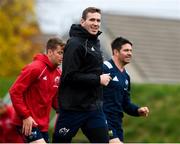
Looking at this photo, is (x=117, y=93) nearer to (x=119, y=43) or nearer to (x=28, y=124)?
(x=119, y=43)

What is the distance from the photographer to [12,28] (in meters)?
45.6

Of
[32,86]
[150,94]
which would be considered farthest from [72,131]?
[150,94]

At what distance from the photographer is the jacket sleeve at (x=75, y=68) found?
855cm

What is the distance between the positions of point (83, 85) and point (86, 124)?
18.8 inches

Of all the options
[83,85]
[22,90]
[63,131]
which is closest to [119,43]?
[22,90]

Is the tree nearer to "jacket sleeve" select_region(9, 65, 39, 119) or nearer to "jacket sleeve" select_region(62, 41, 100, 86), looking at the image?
"jacket sleeve" select_region(9, 65, 39, 119)

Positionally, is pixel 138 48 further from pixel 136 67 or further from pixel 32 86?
pixel 32 86

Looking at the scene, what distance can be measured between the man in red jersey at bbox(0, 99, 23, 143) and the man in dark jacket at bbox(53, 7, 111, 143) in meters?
3.74

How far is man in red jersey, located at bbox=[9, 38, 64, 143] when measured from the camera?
945cm

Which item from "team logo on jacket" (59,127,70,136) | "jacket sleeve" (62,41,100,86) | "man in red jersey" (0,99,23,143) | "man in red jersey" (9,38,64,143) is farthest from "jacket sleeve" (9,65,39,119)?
"man in red jersey" (0,99,23,143)

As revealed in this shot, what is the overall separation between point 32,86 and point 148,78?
2825cm

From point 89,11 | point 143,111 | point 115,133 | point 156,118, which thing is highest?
point 89,11

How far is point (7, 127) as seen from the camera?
1264 centimetres

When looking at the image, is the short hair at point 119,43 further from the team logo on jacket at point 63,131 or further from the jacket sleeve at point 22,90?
the team logo on jacket at point 63,131
